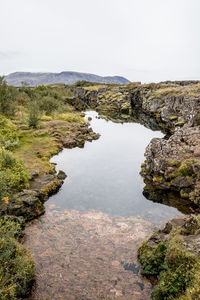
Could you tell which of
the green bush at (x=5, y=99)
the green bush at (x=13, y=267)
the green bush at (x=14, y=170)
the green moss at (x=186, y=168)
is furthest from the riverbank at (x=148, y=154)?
the green bush at (x=13, y=267)

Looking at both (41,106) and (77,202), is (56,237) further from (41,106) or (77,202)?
(41,106)

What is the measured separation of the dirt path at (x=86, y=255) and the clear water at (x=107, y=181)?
128 centimetres

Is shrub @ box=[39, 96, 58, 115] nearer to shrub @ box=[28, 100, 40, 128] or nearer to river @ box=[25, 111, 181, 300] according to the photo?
shrub @ box=[28, 100, 40, 128]

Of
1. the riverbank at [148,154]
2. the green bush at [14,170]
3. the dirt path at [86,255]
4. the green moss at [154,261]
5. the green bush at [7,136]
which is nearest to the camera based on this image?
the dirt path at [86,255]

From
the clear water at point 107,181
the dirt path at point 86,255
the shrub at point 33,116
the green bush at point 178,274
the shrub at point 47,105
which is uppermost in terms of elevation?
the shrub at point 47,105

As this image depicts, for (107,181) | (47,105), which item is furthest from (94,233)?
(47,105)

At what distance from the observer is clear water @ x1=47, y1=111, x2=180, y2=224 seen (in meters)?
15.4

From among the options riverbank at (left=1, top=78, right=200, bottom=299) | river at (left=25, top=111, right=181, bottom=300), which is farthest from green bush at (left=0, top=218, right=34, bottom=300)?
riverbank at (left=1, top=78, right=200, bottom=299)

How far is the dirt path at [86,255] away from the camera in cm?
854

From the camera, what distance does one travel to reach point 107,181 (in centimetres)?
1997

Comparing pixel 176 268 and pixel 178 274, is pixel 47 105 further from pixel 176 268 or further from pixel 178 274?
pixel 178 274

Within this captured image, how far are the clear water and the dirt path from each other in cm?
128

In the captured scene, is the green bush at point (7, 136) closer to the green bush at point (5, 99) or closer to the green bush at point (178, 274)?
the green bush at point (5, 99)

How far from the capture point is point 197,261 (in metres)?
6.75
